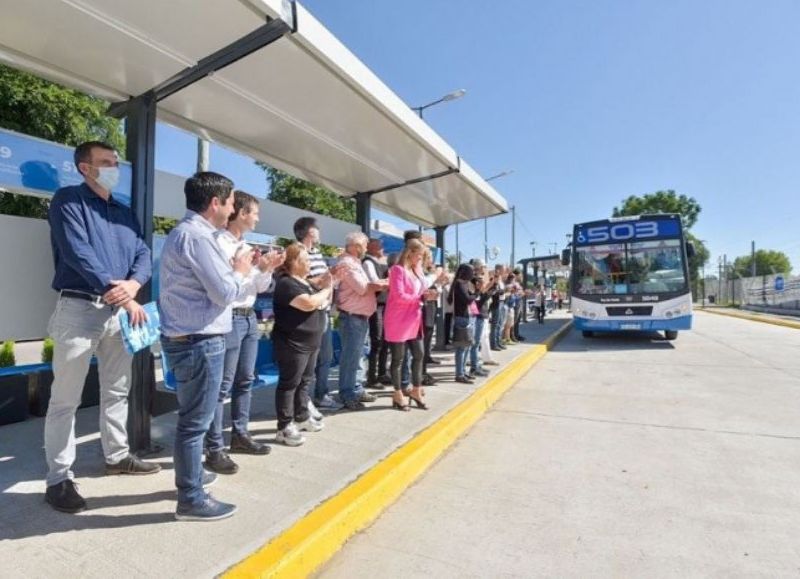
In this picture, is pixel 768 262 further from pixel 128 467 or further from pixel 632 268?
pixel 128 467

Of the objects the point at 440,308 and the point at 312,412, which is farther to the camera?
the point at 440,308

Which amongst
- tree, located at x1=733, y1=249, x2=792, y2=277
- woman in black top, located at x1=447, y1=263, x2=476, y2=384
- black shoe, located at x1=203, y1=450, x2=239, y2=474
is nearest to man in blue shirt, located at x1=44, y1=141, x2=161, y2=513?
black shoe, located at x1=203, y1=450, x2=239, y2=474

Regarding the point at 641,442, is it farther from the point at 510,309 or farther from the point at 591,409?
the point at 510,309

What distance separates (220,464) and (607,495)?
8.52ft

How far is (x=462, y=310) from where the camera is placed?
611 centimetres

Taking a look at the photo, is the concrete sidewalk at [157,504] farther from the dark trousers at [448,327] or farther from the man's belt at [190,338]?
the dark trousers at [448,327]

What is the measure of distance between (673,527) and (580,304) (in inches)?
362

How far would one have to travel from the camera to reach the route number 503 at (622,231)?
11.3 metres

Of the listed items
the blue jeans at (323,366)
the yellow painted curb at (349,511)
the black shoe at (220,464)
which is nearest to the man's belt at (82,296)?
the black shoe at (220,464)

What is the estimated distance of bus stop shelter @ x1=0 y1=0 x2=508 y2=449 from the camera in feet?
9.67

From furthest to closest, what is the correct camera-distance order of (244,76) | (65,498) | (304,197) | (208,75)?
(304,197) → (244,76) → (208,75) → (65,498)

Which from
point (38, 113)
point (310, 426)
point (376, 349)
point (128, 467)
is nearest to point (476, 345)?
point (376, 349)

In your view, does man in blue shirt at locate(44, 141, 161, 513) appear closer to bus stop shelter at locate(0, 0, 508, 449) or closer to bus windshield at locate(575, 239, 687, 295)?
bus stop shelter at locate(0, 0, 508, 449)

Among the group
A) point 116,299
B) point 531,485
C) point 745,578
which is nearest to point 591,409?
point 531,485
